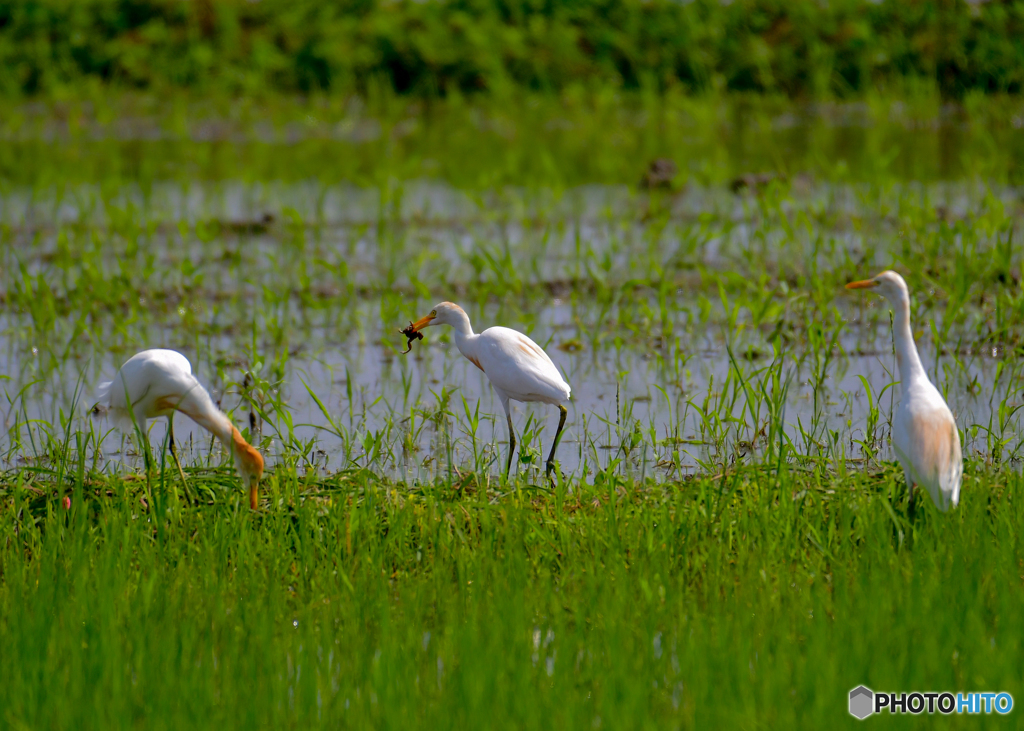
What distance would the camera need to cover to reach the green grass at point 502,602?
9.16 feet

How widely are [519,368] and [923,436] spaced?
1438 millimetres

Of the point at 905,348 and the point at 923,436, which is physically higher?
the point at 905,348

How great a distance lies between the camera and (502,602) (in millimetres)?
3186

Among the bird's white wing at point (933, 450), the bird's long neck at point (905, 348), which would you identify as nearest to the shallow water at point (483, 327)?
the bird's long neck at point (905, 348)

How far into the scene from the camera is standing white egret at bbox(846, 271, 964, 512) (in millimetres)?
3414

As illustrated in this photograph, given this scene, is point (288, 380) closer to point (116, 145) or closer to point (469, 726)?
point (469, 726)

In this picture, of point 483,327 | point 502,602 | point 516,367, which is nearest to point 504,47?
point 483,327

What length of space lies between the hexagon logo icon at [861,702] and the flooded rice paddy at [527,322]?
53.6 inches

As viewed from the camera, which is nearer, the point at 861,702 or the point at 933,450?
the point at 861,702

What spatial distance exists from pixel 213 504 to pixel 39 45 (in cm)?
1183

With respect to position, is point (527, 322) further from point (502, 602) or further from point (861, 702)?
point (861, 702)

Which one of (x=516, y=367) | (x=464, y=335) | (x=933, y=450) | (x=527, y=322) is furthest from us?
(x=527, y=322)

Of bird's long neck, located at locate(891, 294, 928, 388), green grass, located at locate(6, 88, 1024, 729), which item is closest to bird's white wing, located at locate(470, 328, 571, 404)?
green grass, located at locate(6, 88, 1024, 729)

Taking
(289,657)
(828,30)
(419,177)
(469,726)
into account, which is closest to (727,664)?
(469,726)
